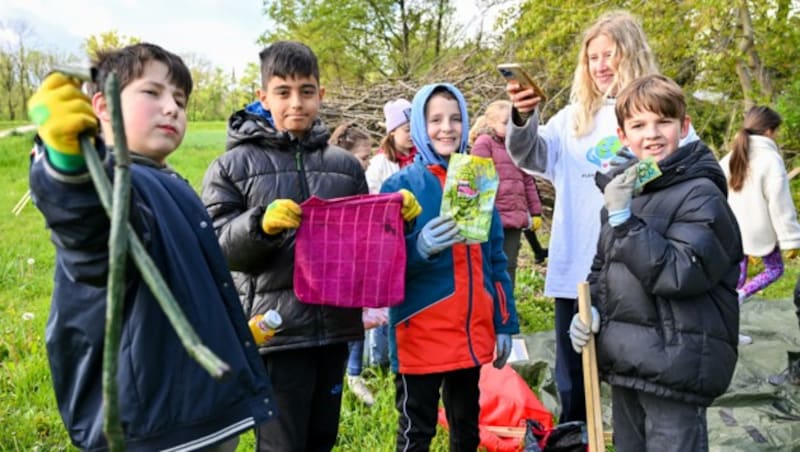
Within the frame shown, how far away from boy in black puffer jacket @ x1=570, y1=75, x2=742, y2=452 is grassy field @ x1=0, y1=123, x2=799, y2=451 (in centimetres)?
124

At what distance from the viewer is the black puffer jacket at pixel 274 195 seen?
84.4 inches

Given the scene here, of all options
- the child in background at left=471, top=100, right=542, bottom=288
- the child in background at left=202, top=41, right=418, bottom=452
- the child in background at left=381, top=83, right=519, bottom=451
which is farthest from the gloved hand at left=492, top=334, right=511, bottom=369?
the child in background at left=471, top=100, right=542, bottom=288

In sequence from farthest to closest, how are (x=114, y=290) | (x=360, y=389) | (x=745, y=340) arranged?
(x=745, y=340)
(x=360, y=389)
(x=114, y=290)

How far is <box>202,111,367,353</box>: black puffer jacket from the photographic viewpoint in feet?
7.03

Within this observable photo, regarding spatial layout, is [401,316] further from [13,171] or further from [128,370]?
[13,171]

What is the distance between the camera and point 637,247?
1970 millimetres

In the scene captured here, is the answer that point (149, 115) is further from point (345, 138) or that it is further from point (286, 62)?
point (345, 138)

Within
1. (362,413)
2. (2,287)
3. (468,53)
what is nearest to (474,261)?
(362,413)

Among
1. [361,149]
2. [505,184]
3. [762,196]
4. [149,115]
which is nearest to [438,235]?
[149,115]

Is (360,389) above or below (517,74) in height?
below

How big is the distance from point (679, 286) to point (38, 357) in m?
3.68

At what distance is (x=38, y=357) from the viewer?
12.4 ft

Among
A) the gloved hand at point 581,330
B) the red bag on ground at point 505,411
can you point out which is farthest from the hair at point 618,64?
the red bag on ground at point 505,411

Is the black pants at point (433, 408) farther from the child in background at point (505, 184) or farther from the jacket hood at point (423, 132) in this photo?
the child in background at point (505, 184)
